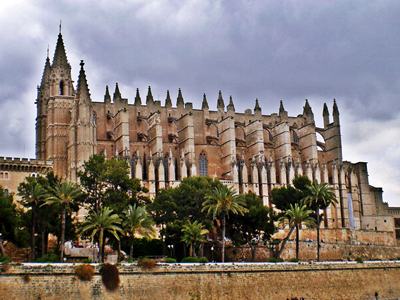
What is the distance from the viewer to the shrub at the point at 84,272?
1454 inches

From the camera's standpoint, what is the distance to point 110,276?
37.9 metres

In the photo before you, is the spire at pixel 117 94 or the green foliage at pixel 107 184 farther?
the spire at pixel 117 94

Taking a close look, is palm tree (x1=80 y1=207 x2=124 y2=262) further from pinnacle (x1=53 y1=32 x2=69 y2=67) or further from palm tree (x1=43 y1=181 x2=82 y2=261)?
pinnacle (x1=53 y1=32 x2=69 y2=67)

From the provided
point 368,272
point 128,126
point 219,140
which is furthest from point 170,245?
point 219,140

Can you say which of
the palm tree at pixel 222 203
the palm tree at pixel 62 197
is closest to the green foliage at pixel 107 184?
the palm tree at pixel 62 197

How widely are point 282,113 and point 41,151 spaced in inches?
1336

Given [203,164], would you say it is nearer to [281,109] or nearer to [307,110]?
[281,109]

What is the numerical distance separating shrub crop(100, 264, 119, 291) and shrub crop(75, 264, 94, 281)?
75 cm

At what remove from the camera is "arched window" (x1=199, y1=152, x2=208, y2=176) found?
8219 centimetres

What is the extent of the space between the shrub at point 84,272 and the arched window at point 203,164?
45.0m

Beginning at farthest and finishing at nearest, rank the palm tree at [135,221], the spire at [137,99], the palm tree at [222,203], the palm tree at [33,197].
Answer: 1. the spire at [137,99]
2. the palm tree at [222,203]
3. the palm tree at [33,197]
4. the palm tree at [135,221]

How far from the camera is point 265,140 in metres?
90.6

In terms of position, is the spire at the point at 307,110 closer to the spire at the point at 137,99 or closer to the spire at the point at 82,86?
the spire at the point at 137,99

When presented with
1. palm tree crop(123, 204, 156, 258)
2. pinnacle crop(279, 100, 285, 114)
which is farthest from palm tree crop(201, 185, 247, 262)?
pinnacle crop(279, 100, 285, 114)
